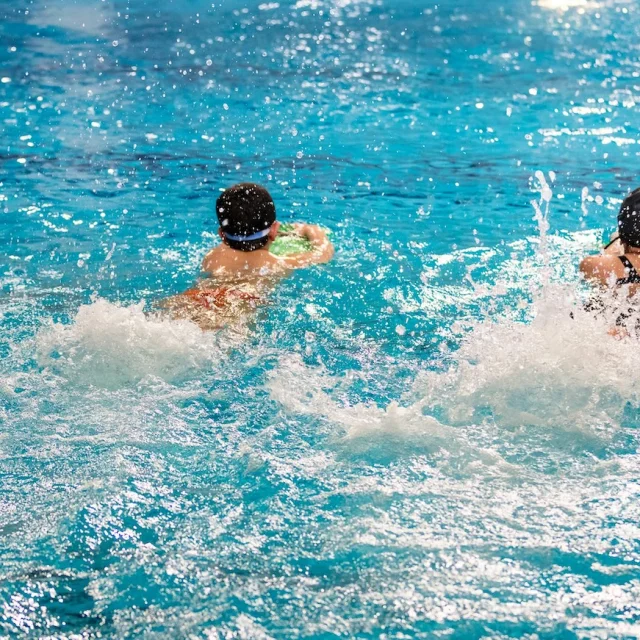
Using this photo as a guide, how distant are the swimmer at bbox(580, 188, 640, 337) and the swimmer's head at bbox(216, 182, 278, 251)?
1.63 metres

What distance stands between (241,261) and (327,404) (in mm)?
1303

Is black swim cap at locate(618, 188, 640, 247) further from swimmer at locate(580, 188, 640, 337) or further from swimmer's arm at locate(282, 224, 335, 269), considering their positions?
swimmer's arm at locate(282, 224, 335, 269)

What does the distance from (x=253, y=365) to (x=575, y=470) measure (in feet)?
4.71

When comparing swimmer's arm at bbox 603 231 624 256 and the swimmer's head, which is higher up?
the swimmer's head

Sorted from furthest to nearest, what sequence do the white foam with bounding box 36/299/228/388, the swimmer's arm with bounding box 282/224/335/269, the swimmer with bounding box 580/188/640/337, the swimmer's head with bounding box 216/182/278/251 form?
the swimmer's arm with bounding box 282/224/335/269
the swimmer's head with bounding box 216/182/278/251
the swimmer with bounding box 580/188/640/337
the white foam with bounding box 36/299/228/388

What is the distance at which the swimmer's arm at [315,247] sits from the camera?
4.66 meters

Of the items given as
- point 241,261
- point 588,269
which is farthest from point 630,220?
point 241,261

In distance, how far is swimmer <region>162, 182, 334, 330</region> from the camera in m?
4.07

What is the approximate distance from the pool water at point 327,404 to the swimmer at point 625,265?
175mm

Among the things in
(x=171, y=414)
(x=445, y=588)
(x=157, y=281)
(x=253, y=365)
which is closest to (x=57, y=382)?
(x=171, y=414)

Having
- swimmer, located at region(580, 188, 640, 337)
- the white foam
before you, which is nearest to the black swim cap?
swimmer, located at region(580, 188, 640, 337)

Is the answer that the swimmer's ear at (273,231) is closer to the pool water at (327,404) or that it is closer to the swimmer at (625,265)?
the pool water at (327,404)

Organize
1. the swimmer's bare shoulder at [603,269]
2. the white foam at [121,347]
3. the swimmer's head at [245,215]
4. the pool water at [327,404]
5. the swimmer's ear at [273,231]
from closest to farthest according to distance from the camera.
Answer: the pool water at [327,404] < the white foam at [121,347] < the swimmer's bare shoulder at [603,269] < the swimmer's head at [245,215] < the swimmer's ear at [273,231]

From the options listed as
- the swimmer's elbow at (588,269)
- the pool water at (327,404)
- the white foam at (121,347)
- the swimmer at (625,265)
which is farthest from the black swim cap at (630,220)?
the white foam at (121,347)
